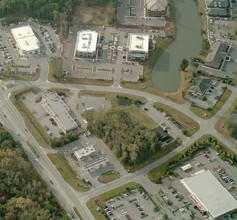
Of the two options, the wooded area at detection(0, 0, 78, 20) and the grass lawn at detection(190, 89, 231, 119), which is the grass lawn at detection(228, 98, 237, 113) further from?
the wooded area at detection(0, 0, 78, 20)

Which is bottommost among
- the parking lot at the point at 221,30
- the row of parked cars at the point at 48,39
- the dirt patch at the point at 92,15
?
the row of parked cars at the point at 48,39

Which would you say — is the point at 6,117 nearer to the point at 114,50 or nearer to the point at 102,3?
the point at 114,50

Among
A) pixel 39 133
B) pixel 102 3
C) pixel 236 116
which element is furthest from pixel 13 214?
pixel 102 3

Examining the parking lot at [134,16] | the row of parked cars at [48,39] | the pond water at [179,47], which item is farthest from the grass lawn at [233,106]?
the row of parked cars at [48,39]

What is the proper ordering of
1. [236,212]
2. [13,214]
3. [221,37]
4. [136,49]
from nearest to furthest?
[13,214] < [236,212] < [136,49] < [221,37]

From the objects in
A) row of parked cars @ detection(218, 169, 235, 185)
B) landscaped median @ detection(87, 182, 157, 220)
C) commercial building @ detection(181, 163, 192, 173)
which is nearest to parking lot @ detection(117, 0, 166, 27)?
commercial building @ detection(181, 163, 192, 173)

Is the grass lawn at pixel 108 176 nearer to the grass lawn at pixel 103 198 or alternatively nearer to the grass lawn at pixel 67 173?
the grass lawn at pixel 103 198
